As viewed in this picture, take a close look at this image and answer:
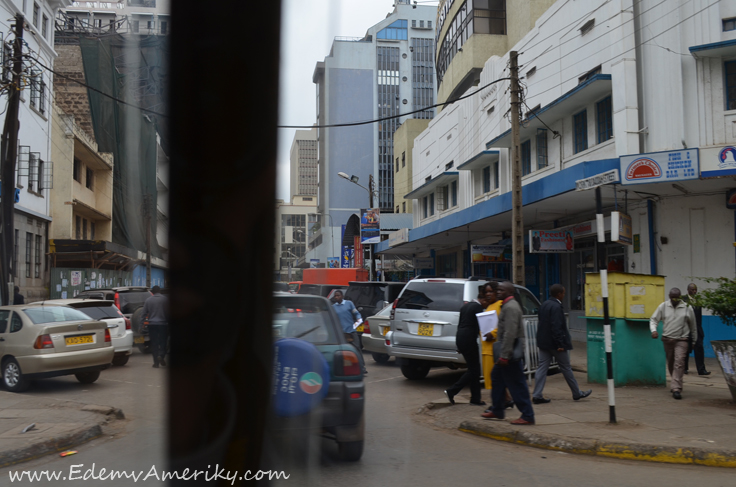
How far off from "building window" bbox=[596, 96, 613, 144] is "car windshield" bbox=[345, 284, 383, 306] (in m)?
7.74

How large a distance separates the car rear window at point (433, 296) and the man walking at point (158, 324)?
5.06 meters

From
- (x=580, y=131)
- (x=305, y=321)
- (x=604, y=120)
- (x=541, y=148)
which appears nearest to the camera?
(x=305, y=321)

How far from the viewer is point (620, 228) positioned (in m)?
11.4

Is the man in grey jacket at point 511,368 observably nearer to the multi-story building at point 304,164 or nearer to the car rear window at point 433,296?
the car rear window at point 433,296

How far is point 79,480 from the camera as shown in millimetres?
5285

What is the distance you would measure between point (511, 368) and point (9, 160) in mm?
15099

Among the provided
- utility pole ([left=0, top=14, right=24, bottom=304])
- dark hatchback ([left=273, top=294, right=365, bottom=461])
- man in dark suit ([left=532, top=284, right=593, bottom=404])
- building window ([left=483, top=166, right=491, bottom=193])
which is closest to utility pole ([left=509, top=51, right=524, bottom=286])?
man in dark suit ([left=532, top=284, right=593, bottom=404])

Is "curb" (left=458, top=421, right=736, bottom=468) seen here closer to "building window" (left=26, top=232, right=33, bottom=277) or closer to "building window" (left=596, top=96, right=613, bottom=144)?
"building window" (left=596, top=96, right=613, bottom=144)

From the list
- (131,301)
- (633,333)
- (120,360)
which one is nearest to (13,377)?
(120,360)

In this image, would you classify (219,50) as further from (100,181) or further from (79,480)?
(100,181)

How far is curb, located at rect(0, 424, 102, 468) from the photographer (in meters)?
5.85

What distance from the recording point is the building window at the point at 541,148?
2153 cm

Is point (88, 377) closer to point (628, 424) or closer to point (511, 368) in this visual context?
point (511, 368)

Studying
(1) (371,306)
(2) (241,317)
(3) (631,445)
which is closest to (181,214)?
(1) (371,306)
